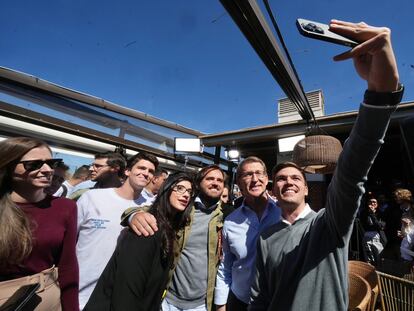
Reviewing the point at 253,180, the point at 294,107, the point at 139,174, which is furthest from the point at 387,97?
the point at 294,107

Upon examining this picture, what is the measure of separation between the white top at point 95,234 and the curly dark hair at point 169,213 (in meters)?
0.48

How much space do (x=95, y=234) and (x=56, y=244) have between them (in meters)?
0.47

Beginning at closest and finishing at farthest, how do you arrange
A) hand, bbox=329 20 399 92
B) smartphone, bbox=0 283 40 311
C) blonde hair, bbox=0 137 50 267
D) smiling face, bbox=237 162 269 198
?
hand, bbox=329 20 399 92
smartphone, bbox=0 283 40 311
blonde hair, bbox=0 137 50 267
smiling face, bbox=237 162 269 198

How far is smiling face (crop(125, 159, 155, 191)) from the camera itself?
2303 millimetres

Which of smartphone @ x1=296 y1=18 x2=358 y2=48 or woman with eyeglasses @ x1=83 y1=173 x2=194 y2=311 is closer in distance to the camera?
smartphone @ x1=296 y1=18 x2=358 y2=48

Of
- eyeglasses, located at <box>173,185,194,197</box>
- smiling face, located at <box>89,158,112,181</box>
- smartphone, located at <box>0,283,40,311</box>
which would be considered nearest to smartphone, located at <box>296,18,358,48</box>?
eyeglasses, located at <box>173,185,194,197</box>

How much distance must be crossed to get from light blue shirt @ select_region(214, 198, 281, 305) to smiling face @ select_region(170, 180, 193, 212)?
1.52ft

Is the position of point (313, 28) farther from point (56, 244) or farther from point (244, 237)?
point (56, 244)

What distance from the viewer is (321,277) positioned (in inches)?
41.8

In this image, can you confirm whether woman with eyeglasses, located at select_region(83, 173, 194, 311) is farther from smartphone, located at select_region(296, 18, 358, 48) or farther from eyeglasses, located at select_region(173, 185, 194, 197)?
smartphone, located at select_region(296, 18, 358, 48)

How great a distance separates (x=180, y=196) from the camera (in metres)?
1.83

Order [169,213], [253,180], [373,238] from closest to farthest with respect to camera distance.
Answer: [169,213] < [253,180] < [373,238]

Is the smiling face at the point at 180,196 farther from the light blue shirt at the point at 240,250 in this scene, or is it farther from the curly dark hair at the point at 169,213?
the light blue shirt at the point at 240,250

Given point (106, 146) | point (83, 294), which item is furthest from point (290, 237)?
point (106, 146)
